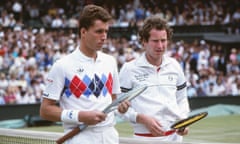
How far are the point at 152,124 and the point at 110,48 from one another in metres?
18.0

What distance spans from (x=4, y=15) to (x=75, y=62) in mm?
21303

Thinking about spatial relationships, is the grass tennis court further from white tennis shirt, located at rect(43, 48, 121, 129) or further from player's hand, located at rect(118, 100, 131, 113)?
player's hand, located at rect(118, 100, 131, 113)

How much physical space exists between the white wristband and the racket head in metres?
1.19

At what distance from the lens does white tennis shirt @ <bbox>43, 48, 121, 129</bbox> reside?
4.87m

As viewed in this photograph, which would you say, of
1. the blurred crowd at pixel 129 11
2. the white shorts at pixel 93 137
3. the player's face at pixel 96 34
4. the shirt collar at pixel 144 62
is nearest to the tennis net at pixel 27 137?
the shirt collar at pixel 144 62

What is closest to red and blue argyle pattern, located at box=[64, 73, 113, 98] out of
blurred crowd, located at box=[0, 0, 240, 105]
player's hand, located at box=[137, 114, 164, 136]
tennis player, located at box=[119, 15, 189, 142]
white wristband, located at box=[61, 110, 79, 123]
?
white wristband, located at box=[61, 110, 79, 123]

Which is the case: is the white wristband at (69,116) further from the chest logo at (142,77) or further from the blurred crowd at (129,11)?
the blurred crowd at (129,11)

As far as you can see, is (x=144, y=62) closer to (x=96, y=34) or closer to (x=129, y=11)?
(x=96, y=34)

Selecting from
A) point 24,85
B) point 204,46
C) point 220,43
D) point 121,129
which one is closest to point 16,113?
point 24,85

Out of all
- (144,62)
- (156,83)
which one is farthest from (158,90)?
(144,62)

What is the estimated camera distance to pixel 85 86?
192 inches

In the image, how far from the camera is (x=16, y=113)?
19250mm

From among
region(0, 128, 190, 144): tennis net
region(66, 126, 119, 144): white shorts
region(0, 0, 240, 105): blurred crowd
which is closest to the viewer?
region(66, 126, 119, 144): white shorts

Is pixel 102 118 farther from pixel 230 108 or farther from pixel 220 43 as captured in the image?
pixel 220 43
